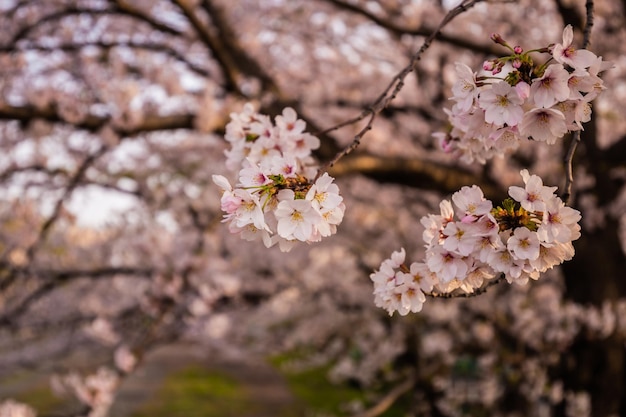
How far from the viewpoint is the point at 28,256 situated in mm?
4508

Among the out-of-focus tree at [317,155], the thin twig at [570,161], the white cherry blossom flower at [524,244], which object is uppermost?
the thin twig at [570,161]

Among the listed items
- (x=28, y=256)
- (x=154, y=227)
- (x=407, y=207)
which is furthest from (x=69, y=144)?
(x=407, y=207)

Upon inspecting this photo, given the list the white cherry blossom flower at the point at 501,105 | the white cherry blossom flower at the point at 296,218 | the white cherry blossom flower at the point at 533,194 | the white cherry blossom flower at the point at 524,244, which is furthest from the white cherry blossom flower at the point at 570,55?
the white cherry blossom flower at the point at 296,218

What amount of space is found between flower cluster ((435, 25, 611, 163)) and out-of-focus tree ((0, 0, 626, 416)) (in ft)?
7.58

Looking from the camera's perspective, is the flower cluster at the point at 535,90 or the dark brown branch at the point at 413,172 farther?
the dark brown branch at the point at 413,172

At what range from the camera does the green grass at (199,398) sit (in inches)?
544

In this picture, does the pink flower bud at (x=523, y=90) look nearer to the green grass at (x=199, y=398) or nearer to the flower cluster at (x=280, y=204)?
the flower cluster at (x=280, y=204)

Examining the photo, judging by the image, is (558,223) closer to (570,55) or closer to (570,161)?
(570,161)

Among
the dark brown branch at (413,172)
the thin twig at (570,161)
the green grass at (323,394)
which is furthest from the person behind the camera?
the green grass at (323,394)

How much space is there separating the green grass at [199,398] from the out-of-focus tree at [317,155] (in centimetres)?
338

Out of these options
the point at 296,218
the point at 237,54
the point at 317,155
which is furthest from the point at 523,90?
the point at 237,54

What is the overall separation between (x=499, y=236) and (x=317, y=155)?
9.92 ft

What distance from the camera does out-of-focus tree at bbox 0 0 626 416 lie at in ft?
14.8

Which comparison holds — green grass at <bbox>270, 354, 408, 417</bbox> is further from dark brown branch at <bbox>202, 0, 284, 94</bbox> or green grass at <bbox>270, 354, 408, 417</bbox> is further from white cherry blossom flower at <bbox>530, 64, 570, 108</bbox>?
white cherry blossom flower at <bbox>530, 64, 570, 108</bbox>
